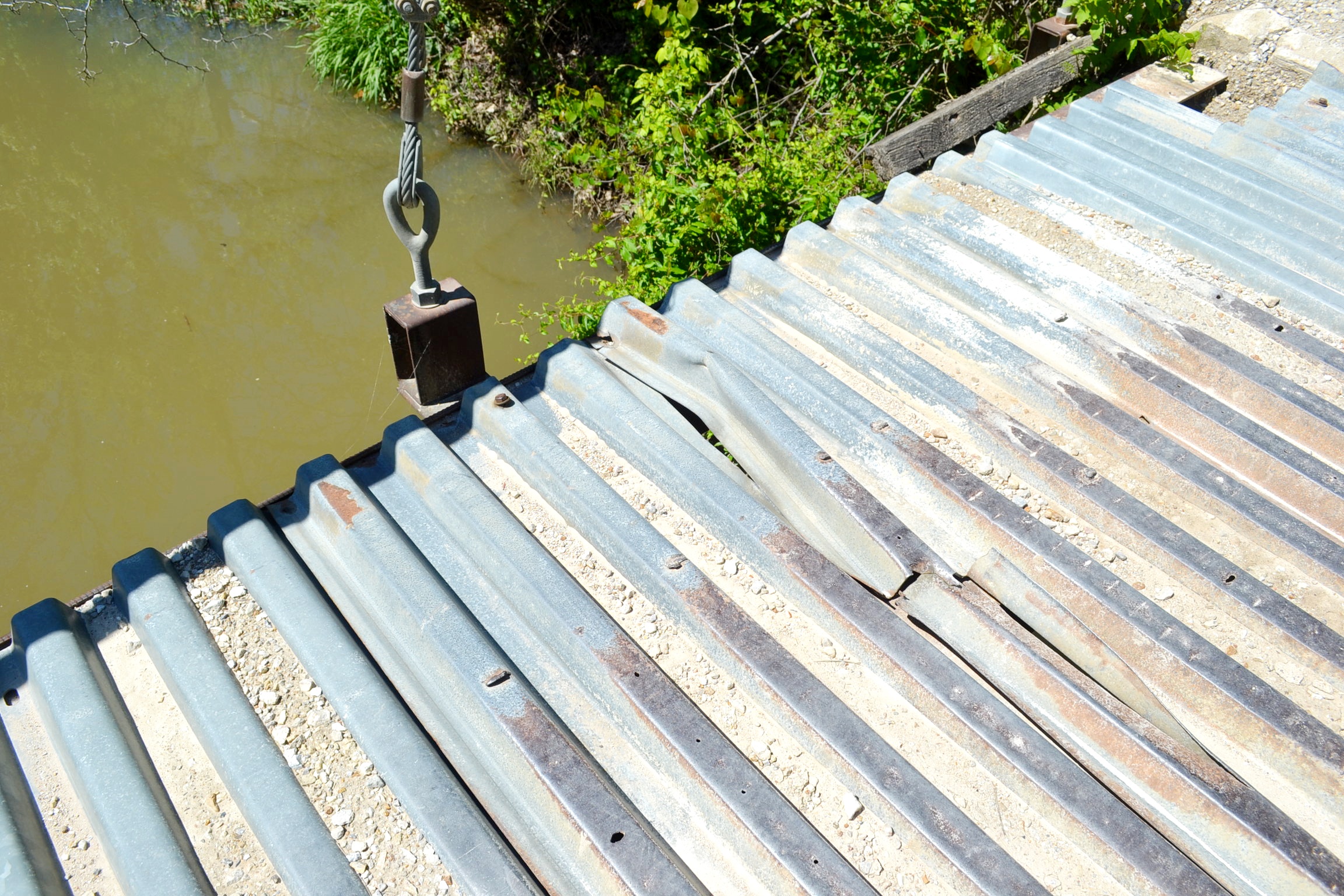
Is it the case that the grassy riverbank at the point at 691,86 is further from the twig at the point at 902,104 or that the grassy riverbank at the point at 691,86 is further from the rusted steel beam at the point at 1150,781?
the rusted steel beam at the point at 1150,781

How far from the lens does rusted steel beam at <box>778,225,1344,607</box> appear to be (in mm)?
2680

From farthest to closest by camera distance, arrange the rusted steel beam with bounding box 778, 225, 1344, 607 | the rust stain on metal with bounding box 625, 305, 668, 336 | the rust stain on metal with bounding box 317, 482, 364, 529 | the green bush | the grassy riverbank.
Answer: the green bush
the grassy riverbank
the rust stain on metal with bounding box 625, 305, 668, 336
the rusted steel beam with bounding box 778, 225, 1344, 607
the rust stain on metal with bounding box 317, 482, 364, 529

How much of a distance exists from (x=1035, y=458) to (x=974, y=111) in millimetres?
2704

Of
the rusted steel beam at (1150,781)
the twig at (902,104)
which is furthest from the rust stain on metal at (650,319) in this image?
the twig at (902,104)

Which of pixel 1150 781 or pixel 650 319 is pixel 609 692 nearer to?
pixel 1150 781

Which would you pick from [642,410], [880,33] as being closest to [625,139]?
[880,33]

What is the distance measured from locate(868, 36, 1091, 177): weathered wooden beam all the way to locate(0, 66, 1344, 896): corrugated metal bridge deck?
1249 mm

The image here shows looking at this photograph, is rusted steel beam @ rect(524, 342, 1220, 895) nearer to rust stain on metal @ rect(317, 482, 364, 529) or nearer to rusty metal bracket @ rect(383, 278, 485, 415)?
rusty metal bracket @ rect(383, 278, 485, 415)

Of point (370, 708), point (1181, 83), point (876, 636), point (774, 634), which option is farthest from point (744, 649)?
point (1181, 83)

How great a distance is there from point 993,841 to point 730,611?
32.1 inches

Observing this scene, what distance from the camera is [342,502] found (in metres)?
2.59

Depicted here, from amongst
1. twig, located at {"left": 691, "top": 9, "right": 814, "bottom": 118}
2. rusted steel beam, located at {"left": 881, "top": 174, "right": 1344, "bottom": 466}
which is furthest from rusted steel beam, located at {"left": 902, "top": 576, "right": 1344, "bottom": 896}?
twig, located at {"left": 691, "top": 9, "right": 814, "bottom": 118}

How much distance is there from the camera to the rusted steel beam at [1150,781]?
1.98 metres

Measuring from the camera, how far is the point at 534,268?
26.3 feet
